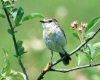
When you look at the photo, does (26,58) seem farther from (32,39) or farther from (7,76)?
(7,76)

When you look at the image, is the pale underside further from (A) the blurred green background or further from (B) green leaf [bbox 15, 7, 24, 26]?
(B) green leaf [bbox 15, 7, 24, 26]

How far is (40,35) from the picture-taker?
7.59m

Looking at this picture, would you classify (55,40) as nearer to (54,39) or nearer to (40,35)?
(54,39)

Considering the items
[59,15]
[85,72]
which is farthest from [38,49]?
[59,15]

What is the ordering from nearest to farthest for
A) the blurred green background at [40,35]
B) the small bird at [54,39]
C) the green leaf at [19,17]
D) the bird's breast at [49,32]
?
1. the green leaf at [19,17]
2. the small bird at [54,39]
3. the bird's breast at [49,32]
4. the blurred green background at [40,35]

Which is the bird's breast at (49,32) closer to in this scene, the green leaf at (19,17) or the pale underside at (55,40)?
the pale underside at (55,40)

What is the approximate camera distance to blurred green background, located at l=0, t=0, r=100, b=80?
621 cm

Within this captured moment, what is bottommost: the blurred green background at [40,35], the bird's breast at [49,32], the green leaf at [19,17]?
the blurred green background at [40,35]

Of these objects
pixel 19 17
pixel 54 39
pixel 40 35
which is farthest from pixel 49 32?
pixel 19 17

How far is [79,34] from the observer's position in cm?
367

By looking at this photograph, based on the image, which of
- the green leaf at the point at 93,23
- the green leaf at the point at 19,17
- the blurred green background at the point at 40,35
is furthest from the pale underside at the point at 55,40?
the green leaf at the point at 19,17

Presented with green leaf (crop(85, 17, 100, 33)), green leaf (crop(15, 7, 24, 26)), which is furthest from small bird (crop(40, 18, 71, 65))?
green leaf (crop(15, 7, 24, 26))

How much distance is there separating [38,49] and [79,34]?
10.2 feet

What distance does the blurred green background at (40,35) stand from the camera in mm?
6207
